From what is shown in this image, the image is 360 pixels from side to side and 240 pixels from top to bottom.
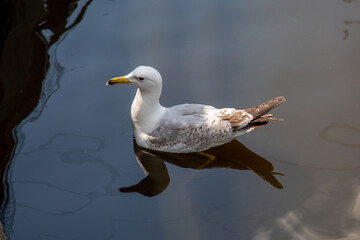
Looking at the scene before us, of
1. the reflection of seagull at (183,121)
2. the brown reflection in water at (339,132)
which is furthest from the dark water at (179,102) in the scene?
the reflection of seagull at (183,121)

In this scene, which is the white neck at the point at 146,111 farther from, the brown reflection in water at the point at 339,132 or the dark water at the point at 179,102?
the brown reflection in water at the point at 339,132

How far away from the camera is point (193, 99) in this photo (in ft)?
16.7

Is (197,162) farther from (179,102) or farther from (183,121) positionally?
(179,102)

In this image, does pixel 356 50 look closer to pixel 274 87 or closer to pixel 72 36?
pixel 274 87

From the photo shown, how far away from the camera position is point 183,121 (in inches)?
180

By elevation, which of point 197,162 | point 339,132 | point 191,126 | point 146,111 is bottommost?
point 197,162

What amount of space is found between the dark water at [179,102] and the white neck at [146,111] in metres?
0.25

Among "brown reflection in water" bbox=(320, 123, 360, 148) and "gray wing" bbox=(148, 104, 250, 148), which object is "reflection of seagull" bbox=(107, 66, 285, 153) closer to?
"gray wing" bbox=(148, 104, 250, 148)

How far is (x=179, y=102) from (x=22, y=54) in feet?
5.96

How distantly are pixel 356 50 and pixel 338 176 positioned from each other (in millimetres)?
1708

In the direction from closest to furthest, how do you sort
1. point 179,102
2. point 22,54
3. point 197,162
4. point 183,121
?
1. point 183,121
2. point 197,162
3. point 179,102
4. point 22,54

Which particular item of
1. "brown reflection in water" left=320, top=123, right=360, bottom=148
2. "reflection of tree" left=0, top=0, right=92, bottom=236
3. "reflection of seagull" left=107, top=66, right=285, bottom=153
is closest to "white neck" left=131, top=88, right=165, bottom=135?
"reflection of seagull" left=107, top=66, right=285, bottom=153

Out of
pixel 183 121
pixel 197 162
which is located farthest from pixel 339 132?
pixel 183 121

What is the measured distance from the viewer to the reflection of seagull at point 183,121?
459 cm
